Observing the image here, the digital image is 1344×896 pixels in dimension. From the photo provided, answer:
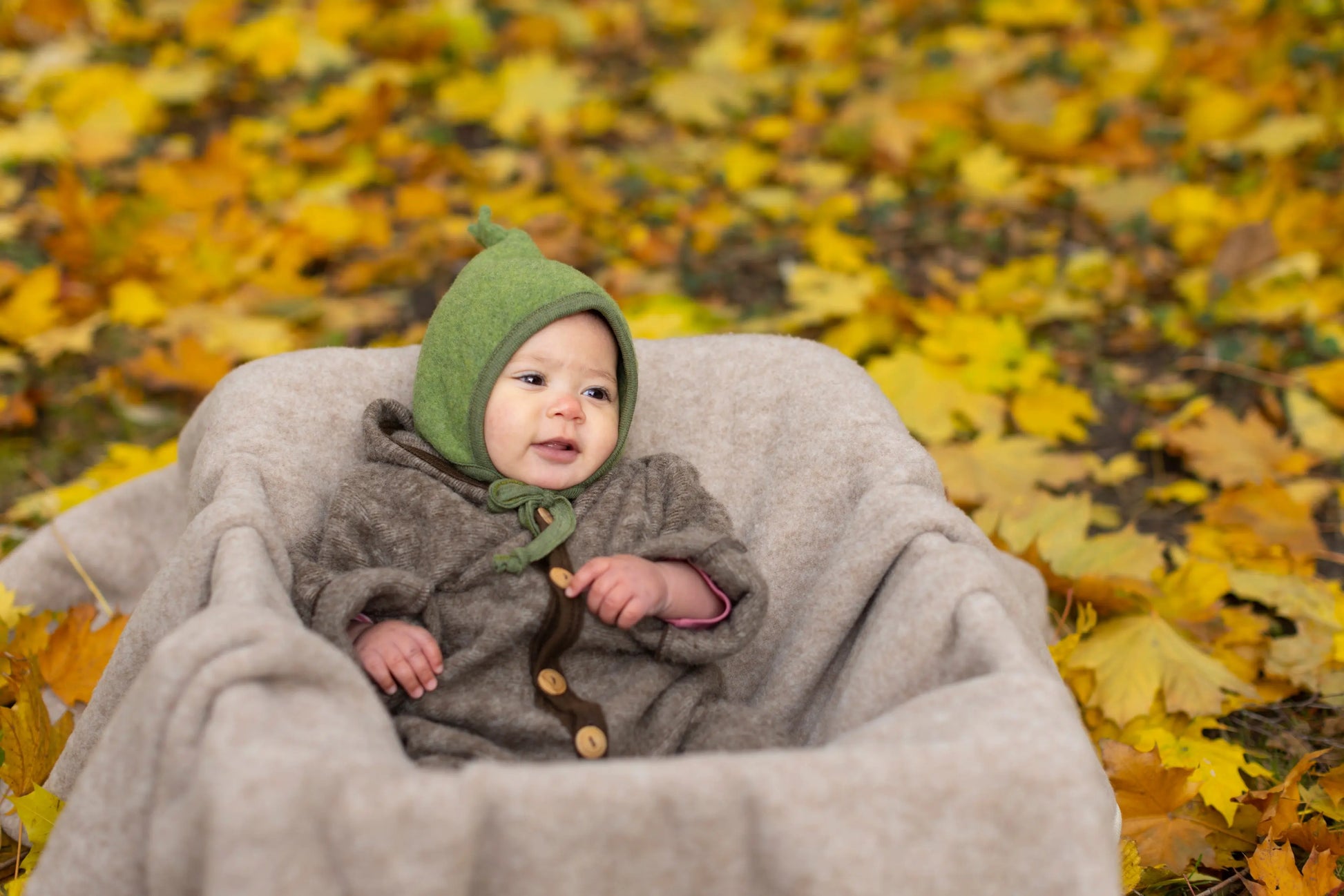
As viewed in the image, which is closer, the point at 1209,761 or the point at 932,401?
the point at 1209,761

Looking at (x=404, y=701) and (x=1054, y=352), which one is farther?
(x=1054, y=352)

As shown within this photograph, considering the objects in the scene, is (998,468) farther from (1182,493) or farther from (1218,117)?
(1218,117)

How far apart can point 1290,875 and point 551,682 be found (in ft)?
4.11

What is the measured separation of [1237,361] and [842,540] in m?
2.12

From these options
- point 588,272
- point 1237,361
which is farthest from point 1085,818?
point 588,272

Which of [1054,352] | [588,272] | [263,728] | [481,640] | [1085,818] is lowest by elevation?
[1054,352]

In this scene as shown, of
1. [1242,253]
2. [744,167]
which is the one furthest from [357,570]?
[744,167]

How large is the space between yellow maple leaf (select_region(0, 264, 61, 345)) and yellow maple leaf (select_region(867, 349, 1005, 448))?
2.50 meters

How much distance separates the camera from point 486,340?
2023 millimetres

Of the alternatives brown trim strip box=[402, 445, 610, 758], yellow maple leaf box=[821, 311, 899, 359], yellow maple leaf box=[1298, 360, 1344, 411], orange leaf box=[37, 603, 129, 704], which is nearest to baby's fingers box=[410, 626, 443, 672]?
brown trim strip box=[402, 445, 610, 758]

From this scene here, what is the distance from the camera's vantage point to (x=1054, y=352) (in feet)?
11.9

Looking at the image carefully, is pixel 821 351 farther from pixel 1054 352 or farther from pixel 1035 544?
pixel 1054 352

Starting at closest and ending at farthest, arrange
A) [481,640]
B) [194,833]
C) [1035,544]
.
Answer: [194,833]
[481,640]
[1035,544]

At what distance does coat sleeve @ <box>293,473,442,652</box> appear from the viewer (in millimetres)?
1717
